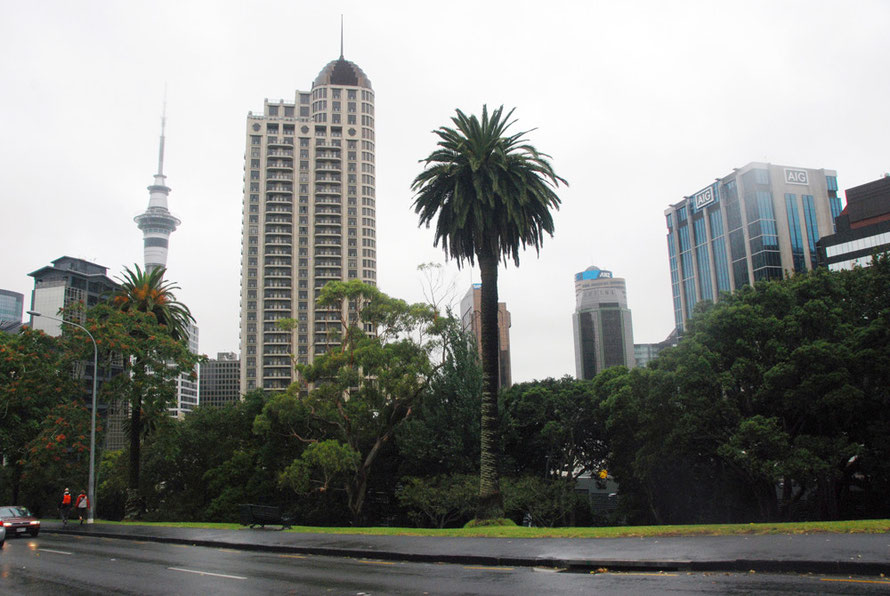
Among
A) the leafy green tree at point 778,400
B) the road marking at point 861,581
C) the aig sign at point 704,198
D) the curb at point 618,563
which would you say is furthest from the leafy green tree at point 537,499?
Result: the aig sign at point 704,198

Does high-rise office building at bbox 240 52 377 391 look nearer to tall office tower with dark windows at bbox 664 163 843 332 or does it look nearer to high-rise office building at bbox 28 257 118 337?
high-rise office building at bbox 28 257 118 337

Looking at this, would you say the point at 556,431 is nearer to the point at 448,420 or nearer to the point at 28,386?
the point at 448,420

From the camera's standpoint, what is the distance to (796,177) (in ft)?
584

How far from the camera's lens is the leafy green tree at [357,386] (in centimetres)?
4219

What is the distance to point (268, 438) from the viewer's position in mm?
50688

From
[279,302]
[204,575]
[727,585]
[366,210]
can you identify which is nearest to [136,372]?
[204,575]

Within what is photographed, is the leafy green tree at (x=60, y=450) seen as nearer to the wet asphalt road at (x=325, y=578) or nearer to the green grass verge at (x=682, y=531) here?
the wet asphalt road at (x=325, y=578)

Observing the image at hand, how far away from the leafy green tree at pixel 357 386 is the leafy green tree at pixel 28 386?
41.6 feet

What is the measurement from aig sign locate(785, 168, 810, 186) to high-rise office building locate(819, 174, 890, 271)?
69.3 metres

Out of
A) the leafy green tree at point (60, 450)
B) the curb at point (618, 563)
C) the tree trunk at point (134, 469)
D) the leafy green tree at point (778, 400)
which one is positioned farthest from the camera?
the tree trunk at point (134, 469)

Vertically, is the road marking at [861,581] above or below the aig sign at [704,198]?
below

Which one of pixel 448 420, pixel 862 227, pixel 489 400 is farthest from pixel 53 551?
pixel 862 227

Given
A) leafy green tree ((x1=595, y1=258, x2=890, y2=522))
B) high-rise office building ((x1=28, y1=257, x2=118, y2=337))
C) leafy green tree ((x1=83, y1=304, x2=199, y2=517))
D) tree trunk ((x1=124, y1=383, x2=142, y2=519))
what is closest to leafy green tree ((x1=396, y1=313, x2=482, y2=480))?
leafy green tree ((x1=595, y1=258, x2=890, y2=522))

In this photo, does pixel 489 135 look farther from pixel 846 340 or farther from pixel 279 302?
pixel 279 302
